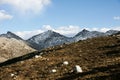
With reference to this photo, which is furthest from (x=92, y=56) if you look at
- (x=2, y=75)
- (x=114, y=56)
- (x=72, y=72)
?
(x=2, y=75)

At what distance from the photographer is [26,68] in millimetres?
39438

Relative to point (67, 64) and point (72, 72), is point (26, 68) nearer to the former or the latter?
point (67, 64)

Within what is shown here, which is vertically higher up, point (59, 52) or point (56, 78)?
point (59, 52)

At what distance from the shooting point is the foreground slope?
1232 inches

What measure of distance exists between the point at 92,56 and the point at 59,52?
28.5ft

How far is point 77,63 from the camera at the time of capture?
37938mm

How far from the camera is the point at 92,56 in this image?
1586 inches

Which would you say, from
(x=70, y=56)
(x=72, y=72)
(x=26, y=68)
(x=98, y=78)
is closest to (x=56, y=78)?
(x=72, y=72)

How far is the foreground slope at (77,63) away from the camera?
1232 inches

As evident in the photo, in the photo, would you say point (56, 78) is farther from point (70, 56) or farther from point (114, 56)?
point (70, 56)

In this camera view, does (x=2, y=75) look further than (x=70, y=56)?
No

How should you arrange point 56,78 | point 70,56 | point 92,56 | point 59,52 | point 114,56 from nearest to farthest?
point 56,78 → point 114,56 → point 92,56 → point 70,56 → point 59,52

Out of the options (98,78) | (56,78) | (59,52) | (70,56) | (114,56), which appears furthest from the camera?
(59,52)

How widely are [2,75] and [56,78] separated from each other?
343 inches
